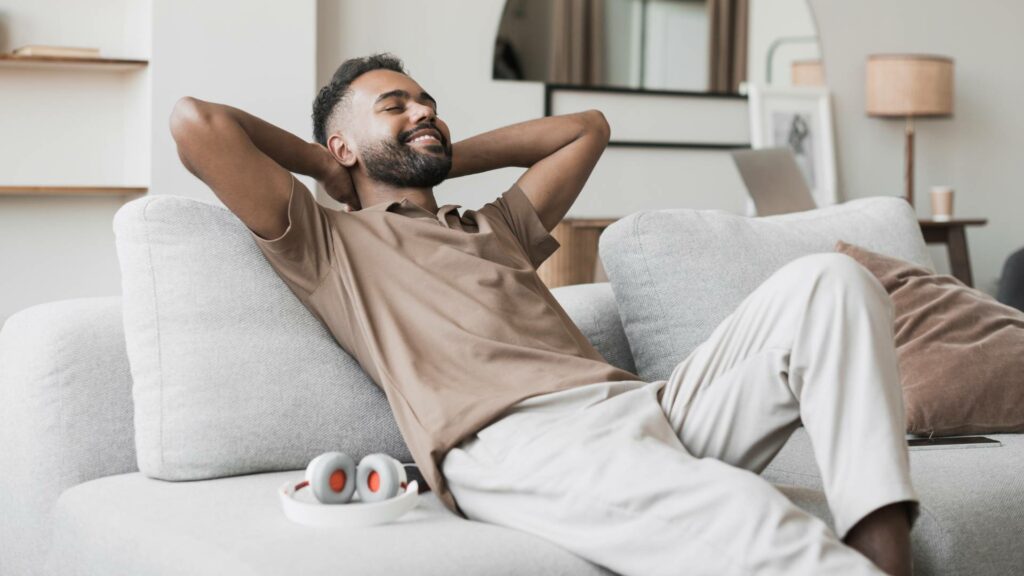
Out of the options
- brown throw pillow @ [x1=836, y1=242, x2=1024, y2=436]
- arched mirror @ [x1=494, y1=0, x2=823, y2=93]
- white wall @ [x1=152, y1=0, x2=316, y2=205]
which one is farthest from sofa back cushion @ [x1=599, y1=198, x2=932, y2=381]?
arched mirror @ [x1=494, y1=0, x2=823, y2=93]

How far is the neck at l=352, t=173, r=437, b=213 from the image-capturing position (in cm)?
204

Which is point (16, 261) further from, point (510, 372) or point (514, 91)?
point (510, 372)

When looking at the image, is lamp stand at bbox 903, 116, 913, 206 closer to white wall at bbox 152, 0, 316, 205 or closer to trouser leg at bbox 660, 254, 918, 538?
white wall at bbox 152, 0, 316, 205

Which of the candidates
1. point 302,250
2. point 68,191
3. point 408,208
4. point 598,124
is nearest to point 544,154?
point 598,124

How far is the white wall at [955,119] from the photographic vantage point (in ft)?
17.4

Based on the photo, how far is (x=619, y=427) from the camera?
59.1 inches

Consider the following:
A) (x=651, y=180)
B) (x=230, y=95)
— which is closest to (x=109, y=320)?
(x=230, y=95)

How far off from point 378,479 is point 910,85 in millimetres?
4151

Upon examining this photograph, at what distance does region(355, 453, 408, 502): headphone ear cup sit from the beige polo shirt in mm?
103

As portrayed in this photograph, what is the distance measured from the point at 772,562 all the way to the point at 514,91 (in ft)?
11.3

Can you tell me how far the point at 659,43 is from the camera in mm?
4801

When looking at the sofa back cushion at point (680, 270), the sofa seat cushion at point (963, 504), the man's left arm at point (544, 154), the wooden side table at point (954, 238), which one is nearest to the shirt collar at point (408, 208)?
the man's left arm at point (544, 154)

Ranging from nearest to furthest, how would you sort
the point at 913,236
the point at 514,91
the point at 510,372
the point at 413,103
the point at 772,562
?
the point at 772,562 → the point at 510,372 → the point at 413,103 → the point at 913,236 → the point at 514,91

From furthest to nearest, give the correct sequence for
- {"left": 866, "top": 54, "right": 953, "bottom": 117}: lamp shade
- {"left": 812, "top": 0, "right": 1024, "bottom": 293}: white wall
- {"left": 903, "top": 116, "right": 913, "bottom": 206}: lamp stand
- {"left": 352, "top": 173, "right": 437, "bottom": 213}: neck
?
Result: 1. {"left": 812, "top": 0, "right": 1024, "bottom": 293}: white wall
2. {"left": 903, "top": 116, "right": 913, "bottom": 206}: lamp stand
3. {"left": 866, "top": 54, "right": 953, "bottom": 117}: lamp shade
4. {"left": 352, "top": 173, "right": 437, "bottom": 213}: neck
